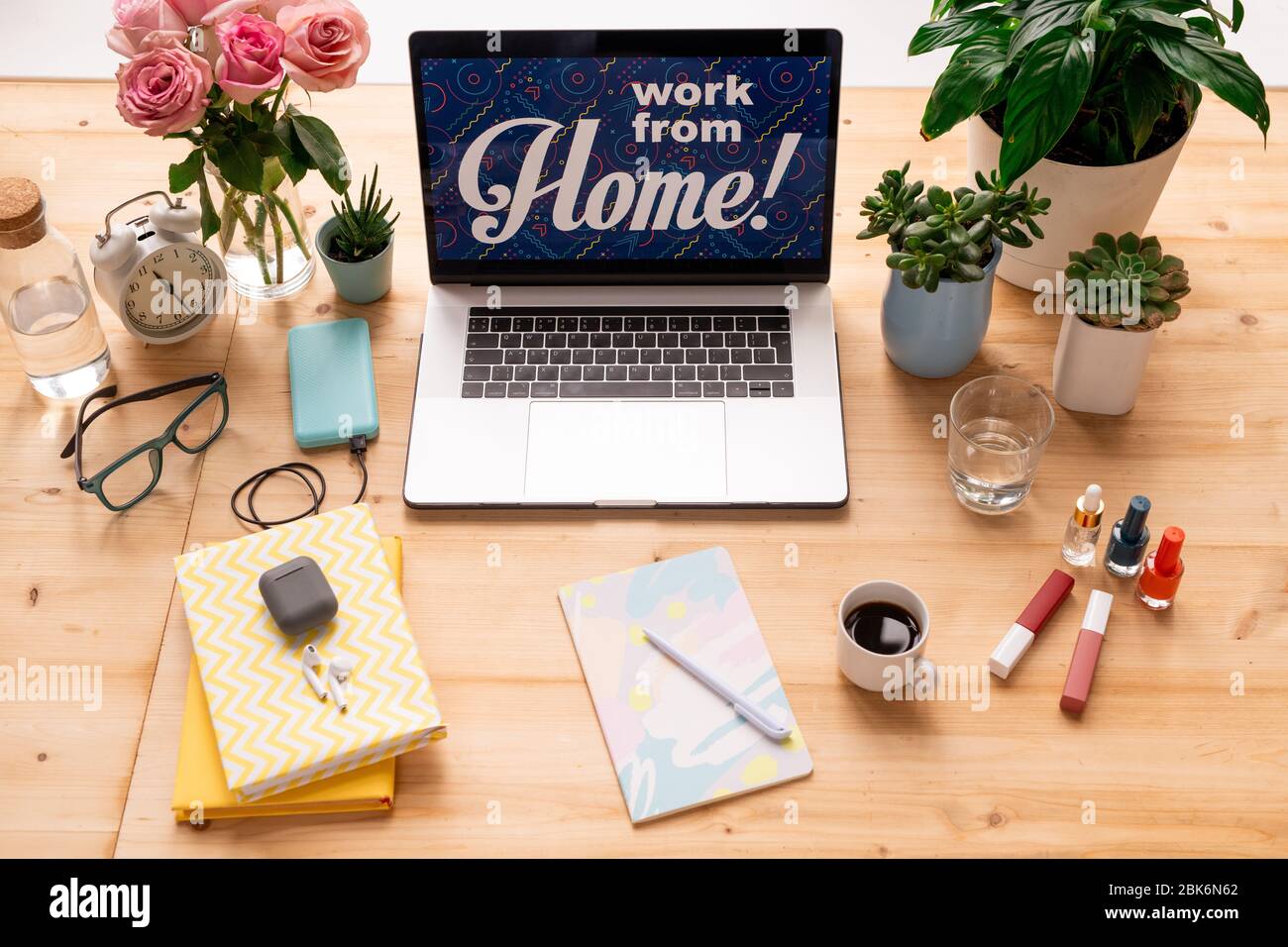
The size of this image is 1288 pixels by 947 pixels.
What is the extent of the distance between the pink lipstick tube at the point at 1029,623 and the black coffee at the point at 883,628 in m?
0.08

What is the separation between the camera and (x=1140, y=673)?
1039mm

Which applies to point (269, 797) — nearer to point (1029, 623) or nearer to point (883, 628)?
point (883, 628)

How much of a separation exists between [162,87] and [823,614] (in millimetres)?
757

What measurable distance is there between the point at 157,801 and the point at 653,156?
745mm

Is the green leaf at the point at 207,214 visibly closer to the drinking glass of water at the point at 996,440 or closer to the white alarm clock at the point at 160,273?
the white alarm clock at the point at 160,273

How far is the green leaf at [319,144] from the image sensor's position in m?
1.21

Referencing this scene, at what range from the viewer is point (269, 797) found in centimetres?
96

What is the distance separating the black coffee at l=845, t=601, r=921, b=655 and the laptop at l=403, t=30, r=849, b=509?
14 cm

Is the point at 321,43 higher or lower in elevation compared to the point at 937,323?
higher

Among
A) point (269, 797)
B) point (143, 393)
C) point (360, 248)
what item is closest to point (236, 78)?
point (360, 248)

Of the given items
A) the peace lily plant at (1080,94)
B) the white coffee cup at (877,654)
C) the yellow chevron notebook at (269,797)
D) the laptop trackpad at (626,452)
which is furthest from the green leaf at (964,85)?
the yellow chevron notebook at (269,797)

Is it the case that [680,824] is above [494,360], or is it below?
below
